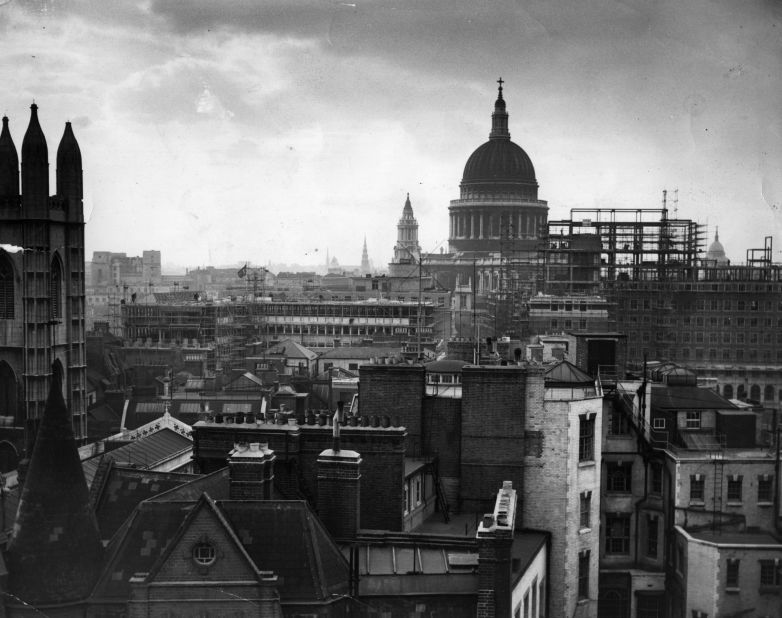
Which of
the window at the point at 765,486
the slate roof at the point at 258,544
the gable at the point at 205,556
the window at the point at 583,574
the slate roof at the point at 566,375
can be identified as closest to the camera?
the gable at the point at 205,556

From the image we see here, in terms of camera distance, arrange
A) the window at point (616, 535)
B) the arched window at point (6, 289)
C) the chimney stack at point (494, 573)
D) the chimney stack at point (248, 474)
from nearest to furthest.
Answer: the chimney stack at point (494, 573) → the chimney stack at point (248, 474) → the window at point (616, 535) → the arched window at point (6, 289)

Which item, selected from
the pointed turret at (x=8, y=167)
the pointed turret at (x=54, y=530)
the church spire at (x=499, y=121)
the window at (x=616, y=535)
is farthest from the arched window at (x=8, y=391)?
the church spire at (x=499, y=121)

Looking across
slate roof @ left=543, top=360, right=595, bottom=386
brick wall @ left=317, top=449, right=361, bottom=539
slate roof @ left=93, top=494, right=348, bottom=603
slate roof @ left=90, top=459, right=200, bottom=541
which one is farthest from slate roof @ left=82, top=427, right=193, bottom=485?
slate roof @ left=93, top=494, right=348, bottom=603

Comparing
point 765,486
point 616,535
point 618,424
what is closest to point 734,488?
point 765,486

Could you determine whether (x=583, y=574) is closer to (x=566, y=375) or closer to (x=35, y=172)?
(x=566, y=375)

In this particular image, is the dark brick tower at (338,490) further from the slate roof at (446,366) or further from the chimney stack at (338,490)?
the slate roof at (446,366)

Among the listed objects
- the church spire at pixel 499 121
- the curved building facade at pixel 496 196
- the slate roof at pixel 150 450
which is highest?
the church spire at pixel 499 121

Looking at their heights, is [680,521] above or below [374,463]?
below
